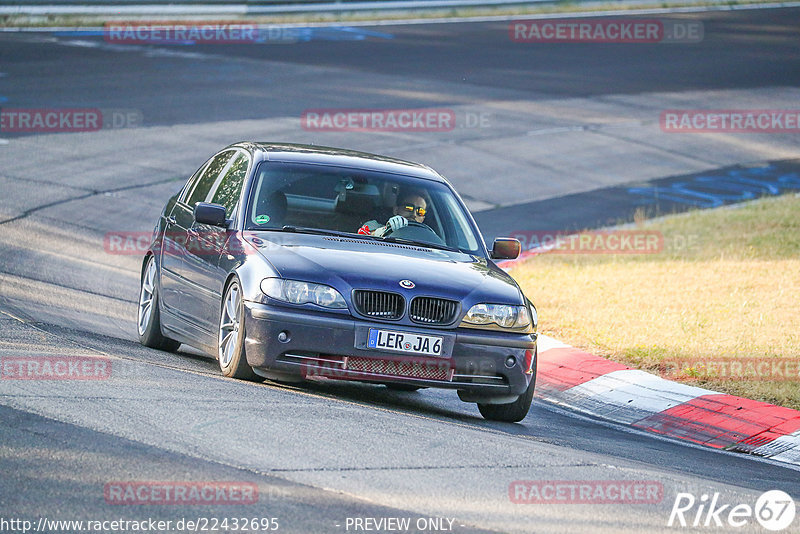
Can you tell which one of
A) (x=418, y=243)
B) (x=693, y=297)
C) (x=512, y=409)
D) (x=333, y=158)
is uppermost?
(x=333, y=158)

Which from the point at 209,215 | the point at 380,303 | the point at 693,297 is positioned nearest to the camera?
the point at 380,303

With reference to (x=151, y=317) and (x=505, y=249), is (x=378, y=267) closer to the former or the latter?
(x=505, y=249)

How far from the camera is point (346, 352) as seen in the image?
7.63m

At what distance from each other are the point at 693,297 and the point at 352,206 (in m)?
5.29

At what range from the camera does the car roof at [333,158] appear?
9.20 metres

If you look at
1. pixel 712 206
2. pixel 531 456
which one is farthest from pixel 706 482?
pixel 712 206

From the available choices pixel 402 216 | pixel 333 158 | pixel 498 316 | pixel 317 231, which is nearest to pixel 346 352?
pixel 498 316

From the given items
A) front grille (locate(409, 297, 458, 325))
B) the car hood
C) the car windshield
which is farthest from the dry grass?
front grille (locate(409, 297, 458, 325))

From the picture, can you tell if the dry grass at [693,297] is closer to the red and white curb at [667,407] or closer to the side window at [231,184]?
the red and white curb at [667,407]

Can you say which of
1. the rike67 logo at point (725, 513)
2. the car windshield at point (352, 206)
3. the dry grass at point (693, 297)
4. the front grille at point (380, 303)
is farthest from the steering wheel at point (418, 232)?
the rike67 logo at point (725, 513)

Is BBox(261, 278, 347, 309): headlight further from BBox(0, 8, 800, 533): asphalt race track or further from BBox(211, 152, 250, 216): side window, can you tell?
BBox(211, 152, 250, 216): side window

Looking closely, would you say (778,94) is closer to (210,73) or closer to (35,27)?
(210,73)

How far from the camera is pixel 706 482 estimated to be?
22.3 feet

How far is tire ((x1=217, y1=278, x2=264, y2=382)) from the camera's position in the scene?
790cm
